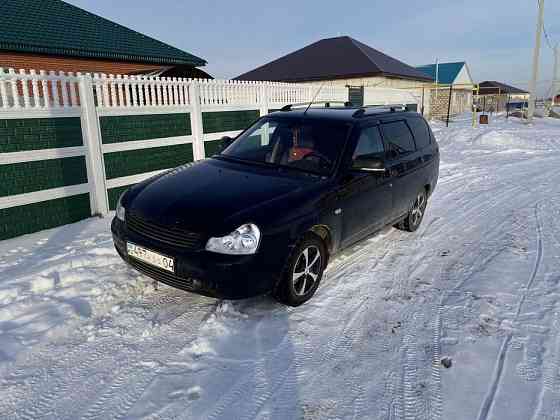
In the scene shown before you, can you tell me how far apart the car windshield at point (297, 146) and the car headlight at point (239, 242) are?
118 cm

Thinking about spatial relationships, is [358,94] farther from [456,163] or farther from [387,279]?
[387,279]

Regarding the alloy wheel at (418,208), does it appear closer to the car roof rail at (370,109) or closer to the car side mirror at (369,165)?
the car roof rail at (370,109)

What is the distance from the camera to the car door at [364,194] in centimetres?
412

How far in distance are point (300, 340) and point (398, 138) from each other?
10.4ft

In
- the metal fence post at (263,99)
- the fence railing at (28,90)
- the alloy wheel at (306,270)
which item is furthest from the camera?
the metal fence post at (263,99)

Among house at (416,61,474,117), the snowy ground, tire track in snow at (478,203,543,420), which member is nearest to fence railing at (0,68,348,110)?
the snowy ground

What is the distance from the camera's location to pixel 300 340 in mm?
3180

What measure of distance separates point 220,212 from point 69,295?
178cm

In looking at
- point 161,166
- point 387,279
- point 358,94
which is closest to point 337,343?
point 387,279

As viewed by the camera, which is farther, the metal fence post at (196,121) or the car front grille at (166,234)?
the metal fence post at (196,121)

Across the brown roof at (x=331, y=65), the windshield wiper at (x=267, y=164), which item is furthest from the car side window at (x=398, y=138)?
the brown roof at (x=331, y=65)

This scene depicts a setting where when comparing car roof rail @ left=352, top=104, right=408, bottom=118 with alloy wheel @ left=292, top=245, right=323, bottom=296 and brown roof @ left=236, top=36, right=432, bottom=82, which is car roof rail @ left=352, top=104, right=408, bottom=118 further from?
brown roof @ left=236, top=36, right=432, bottom=82

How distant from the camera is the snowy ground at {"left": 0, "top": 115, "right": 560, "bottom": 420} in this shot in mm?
2512

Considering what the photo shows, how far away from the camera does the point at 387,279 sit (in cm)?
429
